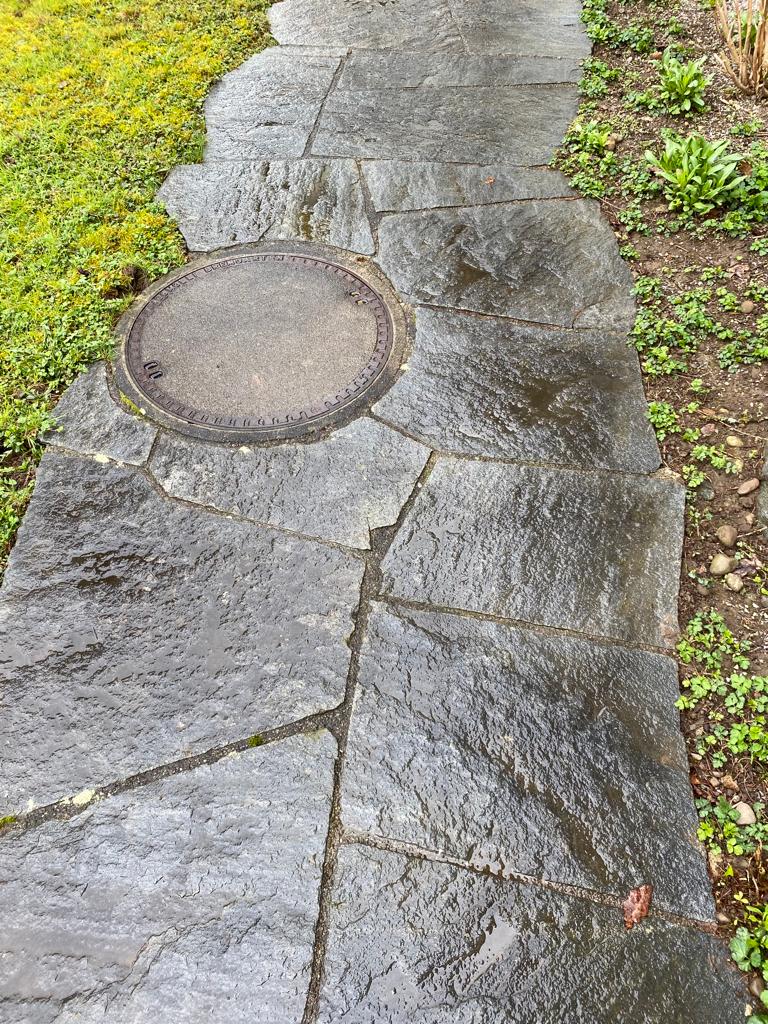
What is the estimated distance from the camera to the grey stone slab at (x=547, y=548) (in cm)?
208

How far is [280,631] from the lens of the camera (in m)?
2.04

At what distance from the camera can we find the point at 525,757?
180 centimetres

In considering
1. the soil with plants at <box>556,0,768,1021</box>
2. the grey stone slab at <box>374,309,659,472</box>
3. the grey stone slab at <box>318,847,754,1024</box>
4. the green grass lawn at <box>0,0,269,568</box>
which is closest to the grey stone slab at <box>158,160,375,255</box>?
the green grass lawn at <box>0,0,269,568</box>

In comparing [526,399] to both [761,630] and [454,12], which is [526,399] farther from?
[454,12]

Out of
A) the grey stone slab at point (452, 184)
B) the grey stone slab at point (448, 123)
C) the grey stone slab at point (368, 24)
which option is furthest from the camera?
the grey stone slab at point (368, 24)

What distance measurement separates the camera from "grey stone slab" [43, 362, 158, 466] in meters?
2.50

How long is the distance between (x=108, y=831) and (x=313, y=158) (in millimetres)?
3420

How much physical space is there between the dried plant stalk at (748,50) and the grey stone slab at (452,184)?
47.8 inches

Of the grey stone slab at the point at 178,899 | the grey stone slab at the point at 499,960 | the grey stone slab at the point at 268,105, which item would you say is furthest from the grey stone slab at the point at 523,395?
the grey stone slab at the point at 268,105

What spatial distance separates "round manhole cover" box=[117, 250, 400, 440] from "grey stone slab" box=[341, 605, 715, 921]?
0.98 meters

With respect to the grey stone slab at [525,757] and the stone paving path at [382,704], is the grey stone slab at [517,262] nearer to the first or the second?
the stone paving path at [382,704]

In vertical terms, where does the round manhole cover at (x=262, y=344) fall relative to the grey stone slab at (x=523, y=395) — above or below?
above

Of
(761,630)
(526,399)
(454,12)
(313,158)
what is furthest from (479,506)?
(454,12)

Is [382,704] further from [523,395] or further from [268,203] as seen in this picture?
[268,203]
